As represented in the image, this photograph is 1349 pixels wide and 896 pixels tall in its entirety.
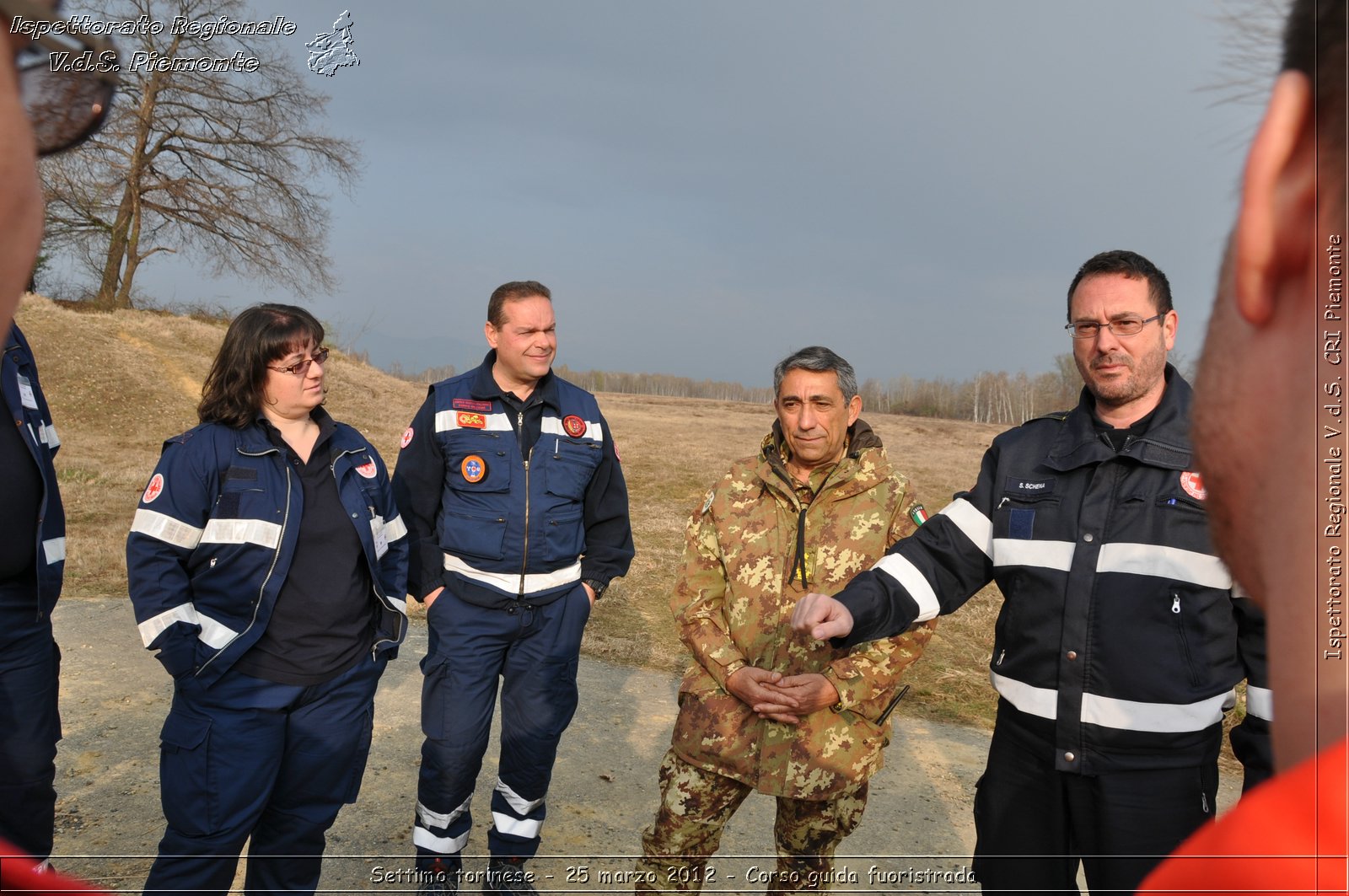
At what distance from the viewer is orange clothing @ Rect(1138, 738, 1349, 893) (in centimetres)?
40

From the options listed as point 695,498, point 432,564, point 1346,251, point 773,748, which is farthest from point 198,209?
point 1346,251

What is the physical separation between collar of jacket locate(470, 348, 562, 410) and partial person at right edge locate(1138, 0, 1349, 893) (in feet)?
11.7

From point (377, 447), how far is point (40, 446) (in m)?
13.8

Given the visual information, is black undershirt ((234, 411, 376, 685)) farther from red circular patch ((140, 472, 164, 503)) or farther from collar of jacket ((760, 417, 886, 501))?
collar of jacket ((760, 417, 886, 501))

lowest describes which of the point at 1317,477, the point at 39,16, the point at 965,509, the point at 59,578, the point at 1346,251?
the point at 59,578

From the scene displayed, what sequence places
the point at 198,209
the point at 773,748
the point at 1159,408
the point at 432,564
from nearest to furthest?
the point at 1159,408 → the point at 773,748 → the point at 432,564 → the point at 198,209

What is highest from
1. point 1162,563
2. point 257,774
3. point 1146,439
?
point 1146,439

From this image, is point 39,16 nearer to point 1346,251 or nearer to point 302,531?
point 1346,251

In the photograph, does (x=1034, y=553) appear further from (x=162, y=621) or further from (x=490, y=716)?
(x=162, y=621)

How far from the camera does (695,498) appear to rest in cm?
1392

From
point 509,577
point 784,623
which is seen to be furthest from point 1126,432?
point 509,577

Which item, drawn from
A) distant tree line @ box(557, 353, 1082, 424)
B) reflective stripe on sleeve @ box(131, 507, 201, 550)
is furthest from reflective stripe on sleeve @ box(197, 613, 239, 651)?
distant tree line @ box(557, 353, 1082, 424)

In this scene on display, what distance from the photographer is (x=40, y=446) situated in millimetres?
2854

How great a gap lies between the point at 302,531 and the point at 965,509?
2.31 metres
